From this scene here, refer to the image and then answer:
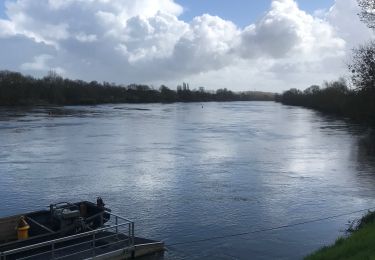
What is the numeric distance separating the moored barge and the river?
1.50 metres

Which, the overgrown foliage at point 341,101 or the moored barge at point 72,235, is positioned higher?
the overgrown foliage at point 341,101

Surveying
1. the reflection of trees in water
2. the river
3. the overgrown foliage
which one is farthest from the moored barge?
the overgrown foliage

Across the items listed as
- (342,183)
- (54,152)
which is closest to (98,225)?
(342,183)

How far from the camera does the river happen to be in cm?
1830

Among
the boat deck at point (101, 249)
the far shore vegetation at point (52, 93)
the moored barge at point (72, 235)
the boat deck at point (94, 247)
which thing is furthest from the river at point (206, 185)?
the far shore vegetation at point (52, 93)

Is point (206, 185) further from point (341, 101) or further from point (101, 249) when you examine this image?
point (341, 101)

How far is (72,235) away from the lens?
1564 centimetres

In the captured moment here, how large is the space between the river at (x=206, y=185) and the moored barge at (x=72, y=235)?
150 cm

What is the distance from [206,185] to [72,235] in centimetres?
1208

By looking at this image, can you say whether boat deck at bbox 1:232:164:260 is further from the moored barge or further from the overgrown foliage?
the overgrown foliage

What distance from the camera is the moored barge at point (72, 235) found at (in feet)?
49.0

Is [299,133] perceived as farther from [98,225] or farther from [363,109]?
[98,225]

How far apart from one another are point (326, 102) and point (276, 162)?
73.0 meters

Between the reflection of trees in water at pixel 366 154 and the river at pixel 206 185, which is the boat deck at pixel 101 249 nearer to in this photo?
the river at pixel 206 185
